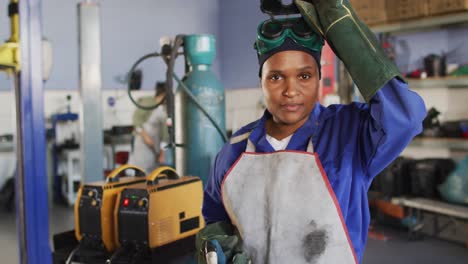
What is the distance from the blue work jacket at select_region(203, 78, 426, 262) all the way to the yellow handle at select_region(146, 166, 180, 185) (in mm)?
701

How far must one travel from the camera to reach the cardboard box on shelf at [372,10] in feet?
14.3

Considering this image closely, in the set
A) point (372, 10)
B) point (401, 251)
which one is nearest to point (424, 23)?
point (372, 10)

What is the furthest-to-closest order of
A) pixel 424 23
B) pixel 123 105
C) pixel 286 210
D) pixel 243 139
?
1. pixel 123 105
2. pixel 424 23
3. pixel 243 139
4. pixel 286 210

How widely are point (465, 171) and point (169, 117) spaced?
2613 millimetres

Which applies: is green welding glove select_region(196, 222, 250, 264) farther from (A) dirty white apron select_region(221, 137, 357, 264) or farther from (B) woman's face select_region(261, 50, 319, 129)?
(B) woman's face select_region(261, 50, 319, 129)

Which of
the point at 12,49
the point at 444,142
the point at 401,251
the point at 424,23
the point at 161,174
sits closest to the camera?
the point at 12,49

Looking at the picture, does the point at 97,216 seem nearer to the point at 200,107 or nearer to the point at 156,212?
the point at 156,212

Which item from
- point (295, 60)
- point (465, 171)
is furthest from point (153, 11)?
point (295, 60)

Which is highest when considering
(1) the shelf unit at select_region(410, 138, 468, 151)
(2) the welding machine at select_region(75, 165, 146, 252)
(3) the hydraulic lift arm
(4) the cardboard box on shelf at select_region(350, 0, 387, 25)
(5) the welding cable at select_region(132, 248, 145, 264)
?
(4) the cardboard box on shelf at select_region(350, 0, 387, 25)

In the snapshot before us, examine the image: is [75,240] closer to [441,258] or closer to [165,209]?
[165,209]

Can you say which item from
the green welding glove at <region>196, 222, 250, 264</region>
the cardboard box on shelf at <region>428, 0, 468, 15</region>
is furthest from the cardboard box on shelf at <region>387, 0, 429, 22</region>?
the green welding glove at <region>196, 222, 250, 264</region>

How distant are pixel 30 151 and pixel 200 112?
861 millimetres

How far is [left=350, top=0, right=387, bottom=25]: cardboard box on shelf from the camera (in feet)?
14.3

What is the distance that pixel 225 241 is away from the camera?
1184 mm
